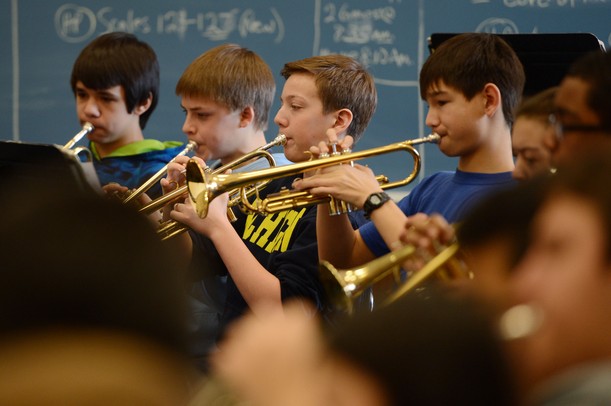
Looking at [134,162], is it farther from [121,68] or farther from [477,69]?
[477,69]

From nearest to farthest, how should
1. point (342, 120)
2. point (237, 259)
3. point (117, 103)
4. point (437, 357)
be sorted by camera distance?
1. point (437, 357)
2. point (237, 259)
3. point (342, 120)
4. point (117, 103)

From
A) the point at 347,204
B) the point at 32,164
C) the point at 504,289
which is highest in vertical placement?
the point at 504,289

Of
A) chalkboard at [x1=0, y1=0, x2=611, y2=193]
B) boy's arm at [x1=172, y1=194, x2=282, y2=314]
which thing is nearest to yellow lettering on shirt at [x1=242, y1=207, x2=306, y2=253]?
boy's arm at [x1=172, y1=194, x2=282, y2=314]

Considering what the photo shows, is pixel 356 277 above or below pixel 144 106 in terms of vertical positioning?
below

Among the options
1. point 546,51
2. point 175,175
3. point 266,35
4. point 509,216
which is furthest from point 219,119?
point 509,216

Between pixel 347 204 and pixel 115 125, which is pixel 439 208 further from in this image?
pixel 115 125

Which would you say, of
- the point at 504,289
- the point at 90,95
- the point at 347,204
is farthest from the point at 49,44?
the point at 504,289

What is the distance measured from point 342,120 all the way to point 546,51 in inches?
29.3

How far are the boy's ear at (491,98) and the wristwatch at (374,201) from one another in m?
0.40

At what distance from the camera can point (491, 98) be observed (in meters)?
2.66

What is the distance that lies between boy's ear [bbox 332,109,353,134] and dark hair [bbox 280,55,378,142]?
21mm

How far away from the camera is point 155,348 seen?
0.74m

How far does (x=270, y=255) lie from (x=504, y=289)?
2.02 meters

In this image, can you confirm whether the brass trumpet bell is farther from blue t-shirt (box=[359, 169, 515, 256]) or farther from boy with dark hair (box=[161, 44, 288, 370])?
boy with dark hair (box=[161, 44, 288, 370])
